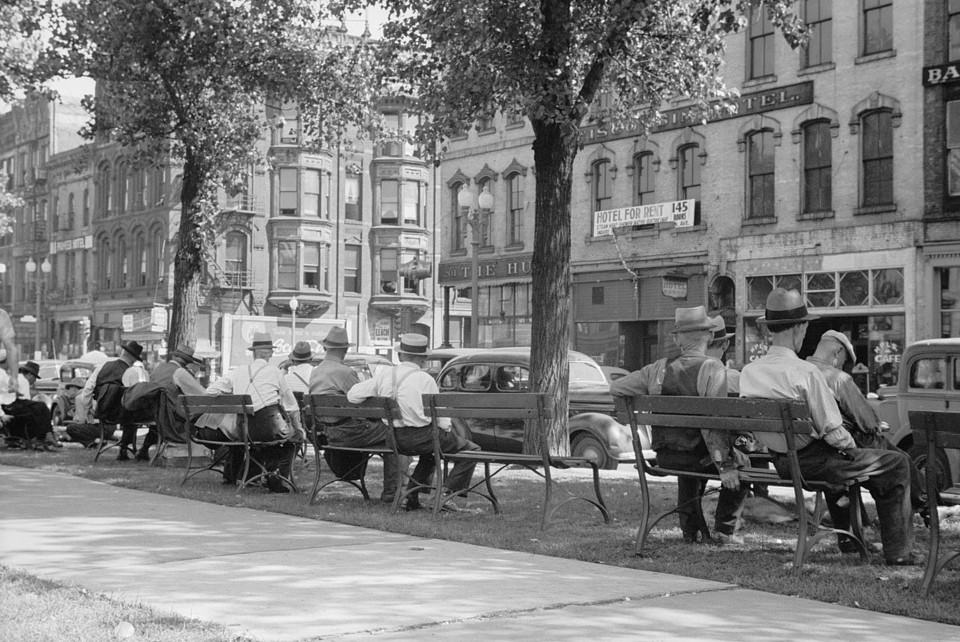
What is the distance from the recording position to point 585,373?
1938 centimetres

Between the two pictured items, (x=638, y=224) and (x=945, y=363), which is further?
(x=638, y=224)

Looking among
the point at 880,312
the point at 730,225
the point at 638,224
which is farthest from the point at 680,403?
the point at 638,224

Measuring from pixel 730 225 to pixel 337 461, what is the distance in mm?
22633

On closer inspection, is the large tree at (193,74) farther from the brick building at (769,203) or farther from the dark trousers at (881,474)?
the dark trousers at (881,474)

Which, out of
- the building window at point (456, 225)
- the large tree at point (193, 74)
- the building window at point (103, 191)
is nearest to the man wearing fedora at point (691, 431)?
the large tree at point (193, 74)

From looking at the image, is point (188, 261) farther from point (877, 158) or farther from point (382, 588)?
point (877, 158)

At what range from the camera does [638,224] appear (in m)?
34.7

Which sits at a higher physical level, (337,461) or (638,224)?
(638,224)

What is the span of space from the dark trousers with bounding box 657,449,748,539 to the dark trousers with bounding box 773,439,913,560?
0.74 m

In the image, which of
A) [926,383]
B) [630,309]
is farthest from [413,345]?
[630,309]

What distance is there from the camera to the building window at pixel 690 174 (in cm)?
3319

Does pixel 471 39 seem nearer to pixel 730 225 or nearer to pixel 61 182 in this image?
pixel 730 225

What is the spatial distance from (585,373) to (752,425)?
12111 mm

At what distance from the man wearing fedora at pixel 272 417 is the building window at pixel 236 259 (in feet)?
169
